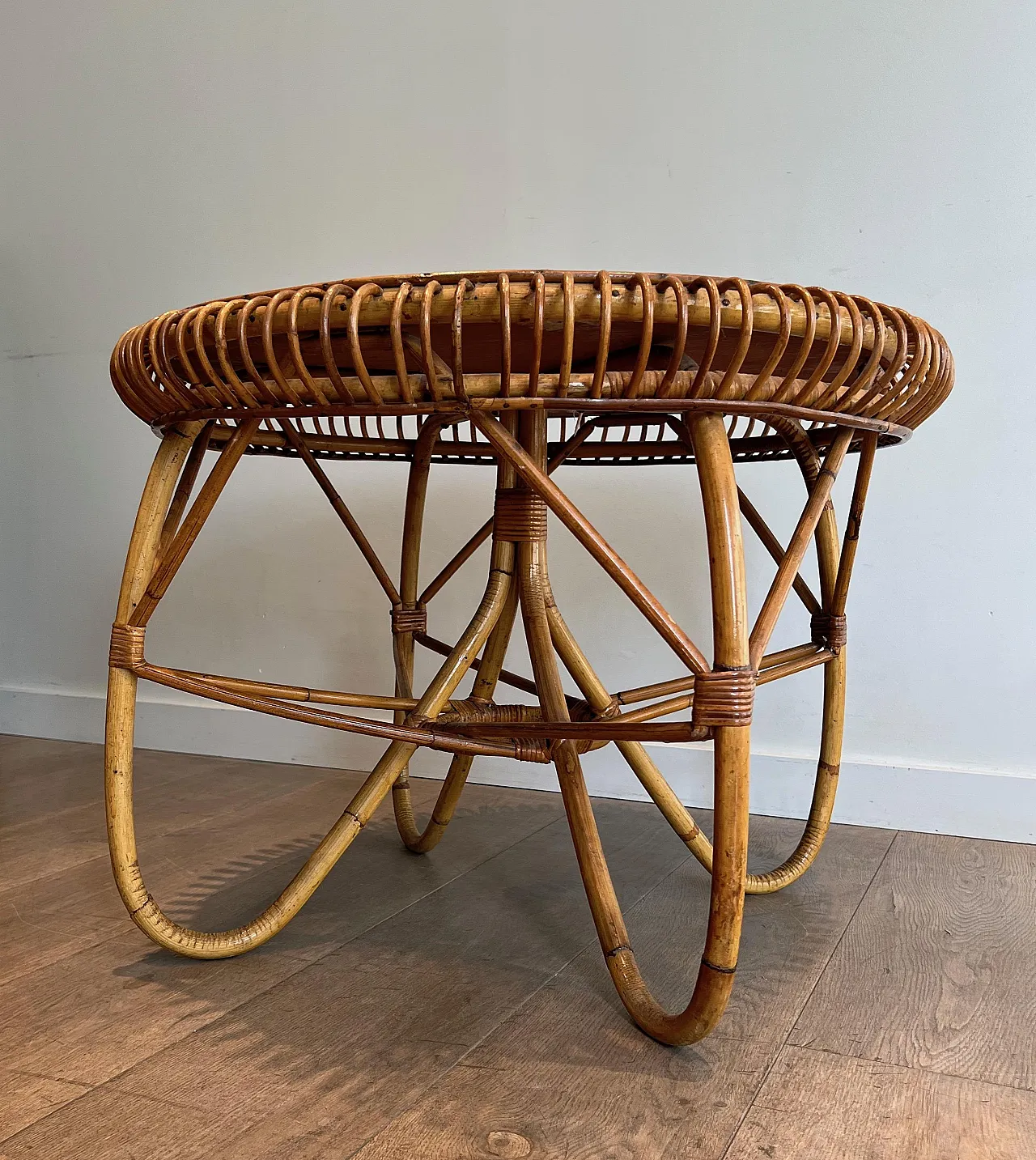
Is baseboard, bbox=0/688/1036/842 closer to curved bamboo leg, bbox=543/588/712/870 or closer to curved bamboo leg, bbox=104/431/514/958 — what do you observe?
curved bamboo leg, bbox=543/588/712/870

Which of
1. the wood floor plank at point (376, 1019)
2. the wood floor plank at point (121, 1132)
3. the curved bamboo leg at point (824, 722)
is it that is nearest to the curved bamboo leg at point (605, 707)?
the curved bamboo leg at point (824, 722)

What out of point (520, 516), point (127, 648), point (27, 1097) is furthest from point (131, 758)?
point (520, 516)

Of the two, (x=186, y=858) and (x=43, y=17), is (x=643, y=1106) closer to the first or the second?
(x=186, y=858)

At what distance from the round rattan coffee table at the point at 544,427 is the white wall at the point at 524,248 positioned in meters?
0.44

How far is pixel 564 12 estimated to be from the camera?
1.47 m

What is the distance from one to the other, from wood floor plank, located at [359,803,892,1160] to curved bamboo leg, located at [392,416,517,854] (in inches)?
9.2

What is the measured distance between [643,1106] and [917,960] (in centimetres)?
36

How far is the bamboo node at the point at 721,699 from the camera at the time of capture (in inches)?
24.7

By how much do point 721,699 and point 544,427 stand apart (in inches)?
13.0

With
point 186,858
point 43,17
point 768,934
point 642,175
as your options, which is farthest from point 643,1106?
point 43,17

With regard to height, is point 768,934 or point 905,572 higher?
point 905,572

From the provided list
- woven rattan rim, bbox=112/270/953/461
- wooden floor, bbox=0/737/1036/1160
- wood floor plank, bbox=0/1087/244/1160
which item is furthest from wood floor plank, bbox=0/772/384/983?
woven rattan rim, bbox=112/270/953/461

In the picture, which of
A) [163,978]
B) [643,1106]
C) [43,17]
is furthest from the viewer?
[43,17]

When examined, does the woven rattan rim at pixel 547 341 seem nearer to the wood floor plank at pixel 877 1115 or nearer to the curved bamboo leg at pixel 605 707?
the curved bamboo leg at pixel 605 707
